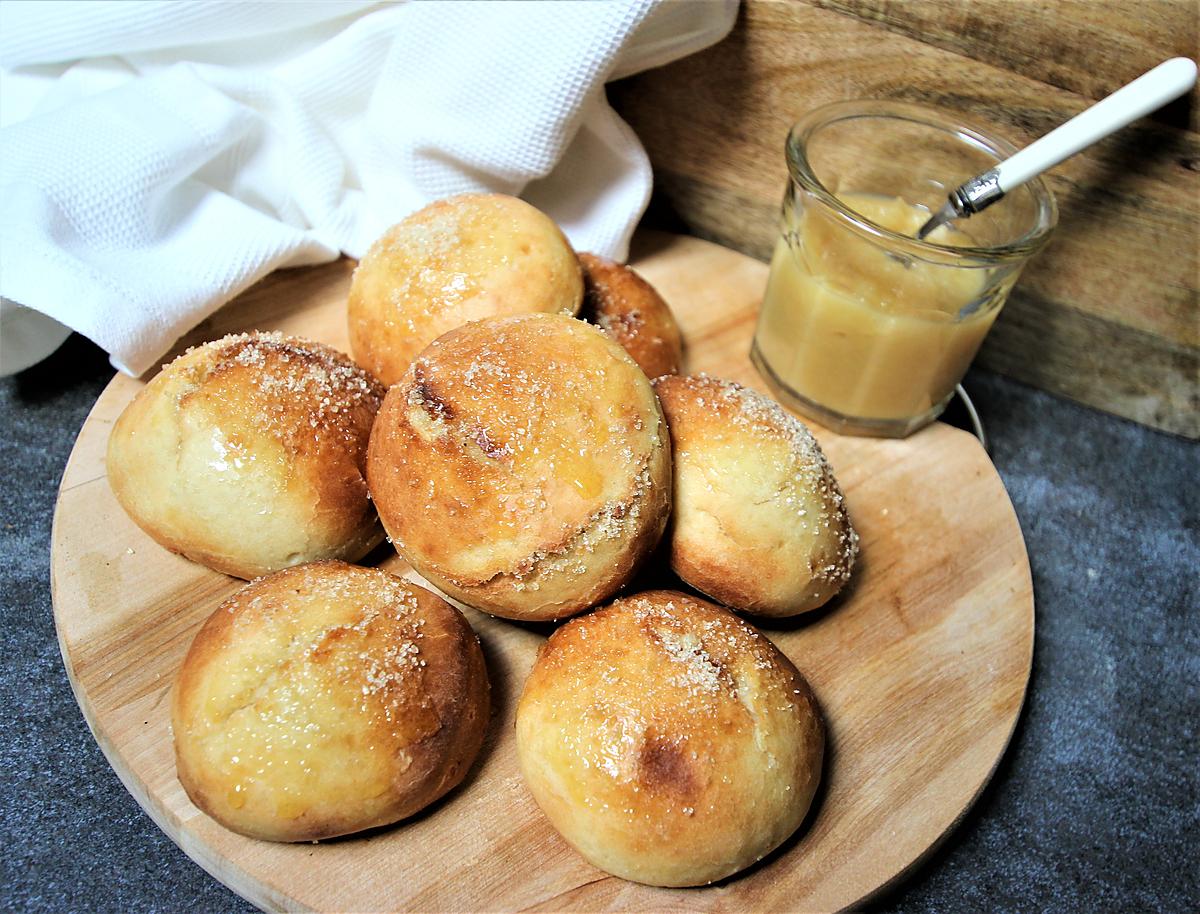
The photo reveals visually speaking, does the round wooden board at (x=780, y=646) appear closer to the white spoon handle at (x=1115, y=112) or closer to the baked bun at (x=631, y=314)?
the baked bun at (x=631, y=314)

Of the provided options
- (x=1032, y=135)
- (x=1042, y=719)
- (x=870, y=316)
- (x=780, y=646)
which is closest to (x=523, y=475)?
(x=780, y=646)

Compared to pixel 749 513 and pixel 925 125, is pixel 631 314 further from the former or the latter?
pixel 925 125

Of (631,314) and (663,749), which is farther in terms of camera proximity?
(631,314)

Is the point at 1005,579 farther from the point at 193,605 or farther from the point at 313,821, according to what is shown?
the point at 193,605

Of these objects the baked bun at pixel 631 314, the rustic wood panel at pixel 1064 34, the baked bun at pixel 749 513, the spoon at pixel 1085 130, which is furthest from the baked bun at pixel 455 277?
the rustic wood panel at pixel 1064 34

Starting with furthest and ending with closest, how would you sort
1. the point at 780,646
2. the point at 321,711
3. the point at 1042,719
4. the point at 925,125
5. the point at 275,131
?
the point at 275,131, the point at 925,125, the point at 1042,719, the point at 780,646, the point at 321,711

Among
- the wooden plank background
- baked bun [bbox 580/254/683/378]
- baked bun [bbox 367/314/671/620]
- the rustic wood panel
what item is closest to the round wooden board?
baked bun [bbox 367/314/671/620]

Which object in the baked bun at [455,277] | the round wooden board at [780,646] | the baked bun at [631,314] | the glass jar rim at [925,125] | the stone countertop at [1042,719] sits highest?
the glass jar rim at [925,125]
